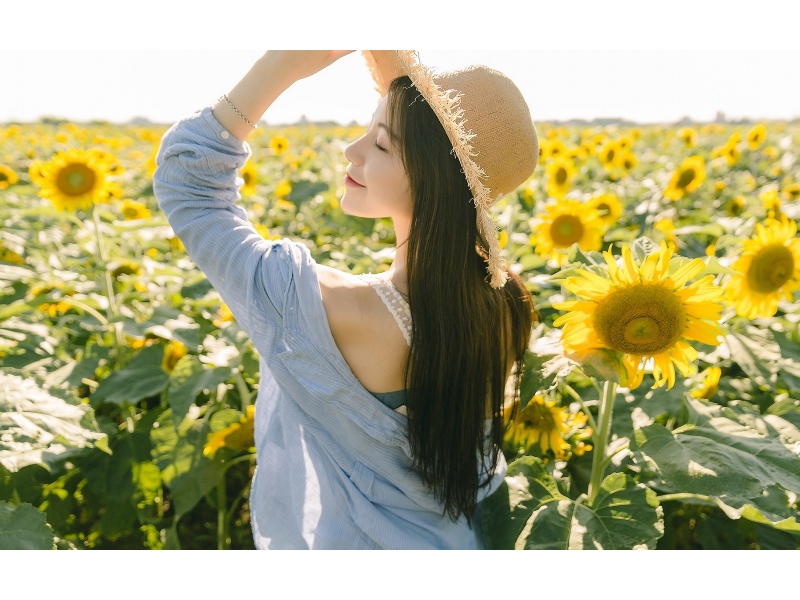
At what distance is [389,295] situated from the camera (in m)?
1.33

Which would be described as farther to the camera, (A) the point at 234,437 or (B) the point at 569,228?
(B) the point at 569,228

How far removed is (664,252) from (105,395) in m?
1.66

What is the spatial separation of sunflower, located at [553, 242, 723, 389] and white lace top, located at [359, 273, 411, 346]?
32 cm

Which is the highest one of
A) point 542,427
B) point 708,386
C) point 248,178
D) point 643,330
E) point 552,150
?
point 552,150

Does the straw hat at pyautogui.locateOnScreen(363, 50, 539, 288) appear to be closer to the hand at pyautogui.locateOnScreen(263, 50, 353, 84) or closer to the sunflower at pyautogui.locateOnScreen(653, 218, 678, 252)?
the hand at pyautogui.locateOnScreen(263, 50, 353, 84)

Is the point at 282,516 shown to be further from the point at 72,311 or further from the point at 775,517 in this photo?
the point at 72,311

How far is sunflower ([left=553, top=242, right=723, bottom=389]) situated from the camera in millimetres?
1216

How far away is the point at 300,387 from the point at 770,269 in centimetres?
137

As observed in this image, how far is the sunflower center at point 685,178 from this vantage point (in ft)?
12.2

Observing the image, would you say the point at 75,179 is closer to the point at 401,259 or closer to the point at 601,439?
the point at 401,259

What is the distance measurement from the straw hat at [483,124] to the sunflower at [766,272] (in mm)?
856

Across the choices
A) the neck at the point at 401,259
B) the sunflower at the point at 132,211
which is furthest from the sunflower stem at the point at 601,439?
the sunflower at the point at 132,211

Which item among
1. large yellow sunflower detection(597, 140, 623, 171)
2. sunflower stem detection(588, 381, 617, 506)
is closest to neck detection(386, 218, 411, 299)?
sunflower stem detection(588, 381, 617, 506)

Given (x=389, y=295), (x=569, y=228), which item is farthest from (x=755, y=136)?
(x=389, y=295)
